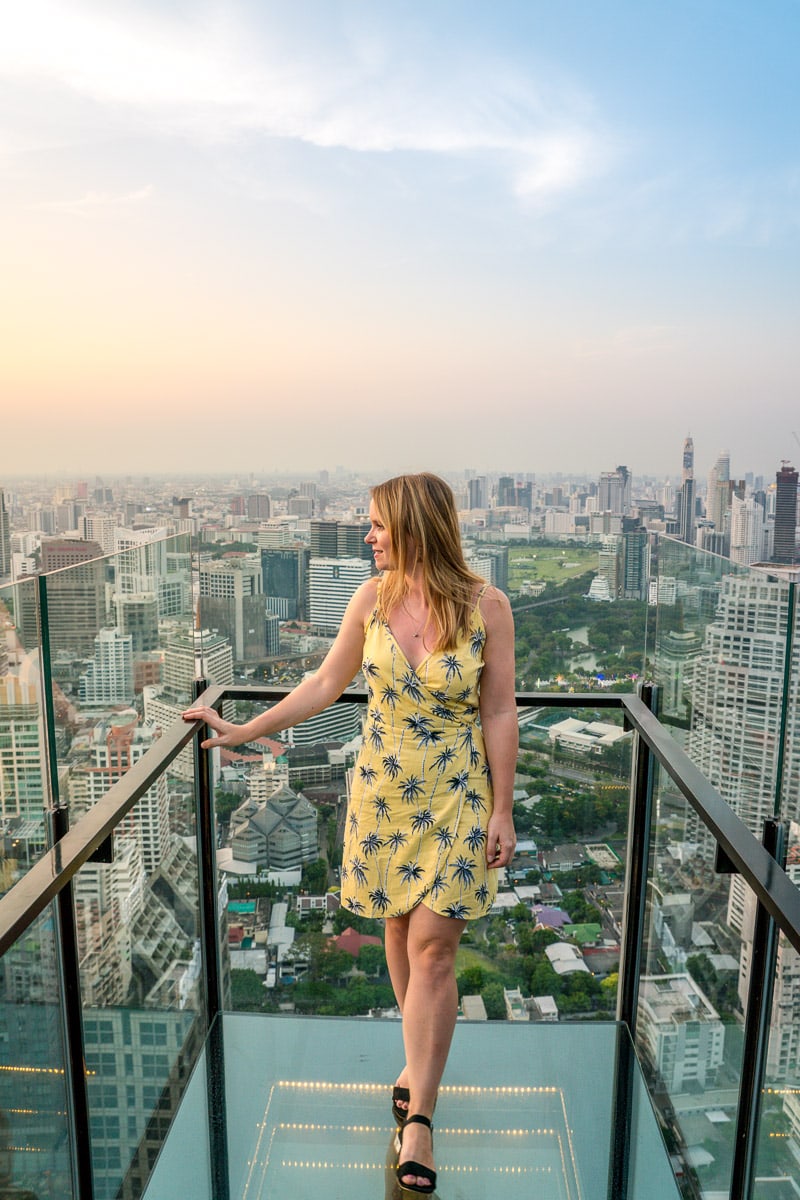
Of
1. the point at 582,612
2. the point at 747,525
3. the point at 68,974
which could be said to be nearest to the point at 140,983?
the point at 68,974

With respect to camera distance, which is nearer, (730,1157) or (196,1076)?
(730,1157)

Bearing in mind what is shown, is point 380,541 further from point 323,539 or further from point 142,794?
point 323,539

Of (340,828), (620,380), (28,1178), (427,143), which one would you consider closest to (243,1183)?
(28,1178)

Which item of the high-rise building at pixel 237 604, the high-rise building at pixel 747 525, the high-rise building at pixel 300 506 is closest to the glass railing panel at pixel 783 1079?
the high-rise building at pixel 237 604

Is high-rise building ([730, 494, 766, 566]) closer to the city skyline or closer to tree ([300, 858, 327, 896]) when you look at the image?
the city skyline

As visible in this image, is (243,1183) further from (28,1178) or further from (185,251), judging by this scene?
(185,251)

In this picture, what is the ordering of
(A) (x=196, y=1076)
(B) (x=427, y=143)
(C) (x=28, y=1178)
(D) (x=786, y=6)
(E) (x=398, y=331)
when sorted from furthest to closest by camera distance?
(E) (x=398, y=331), (B) (x=427, y=143), (D) (x=786, y=6), (A) (x=196, y=1076), (C) (x=28, y=1178)

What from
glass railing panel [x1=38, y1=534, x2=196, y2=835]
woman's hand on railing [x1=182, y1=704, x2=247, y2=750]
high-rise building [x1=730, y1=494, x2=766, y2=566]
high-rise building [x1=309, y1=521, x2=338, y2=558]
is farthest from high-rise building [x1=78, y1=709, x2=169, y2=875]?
high-rise building [x1=730, y1=494, x2=766, y2=566]

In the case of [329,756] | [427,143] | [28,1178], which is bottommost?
[28,1178]
